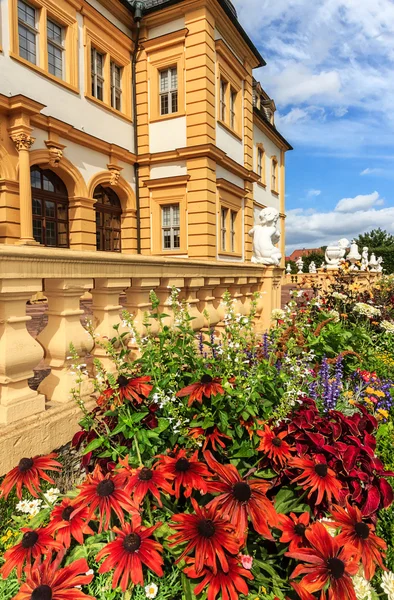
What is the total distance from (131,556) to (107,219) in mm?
11761

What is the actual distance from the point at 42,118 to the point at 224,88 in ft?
23.0

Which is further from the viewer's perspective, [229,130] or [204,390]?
[229,130]

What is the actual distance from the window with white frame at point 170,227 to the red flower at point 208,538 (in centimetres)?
1140

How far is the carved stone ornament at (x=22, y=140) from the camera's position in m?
8.18

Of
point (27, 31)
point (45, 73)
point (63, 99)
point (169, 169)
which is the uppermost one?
point (27, 31)

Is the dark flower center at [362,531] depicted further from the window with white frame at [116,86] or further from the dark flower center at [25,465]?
the window with white frame at [116,86]

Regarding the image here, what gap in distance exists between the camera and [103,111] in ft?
35.4

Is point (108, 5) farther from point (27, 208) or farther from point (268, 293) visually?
point (268, 293)

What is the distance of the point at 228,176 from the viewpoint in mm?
13055

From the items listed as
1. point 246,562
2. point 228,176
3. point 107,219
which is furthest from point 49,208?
point 246,562

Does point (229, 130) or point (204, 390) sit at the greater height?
point (229, 130)

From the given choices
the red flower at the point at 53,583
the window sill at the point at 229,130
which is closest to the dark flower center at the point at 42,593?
the red flower at the point at 53,583

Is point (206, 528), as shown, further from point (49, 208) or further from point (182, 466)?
point (49, 208)

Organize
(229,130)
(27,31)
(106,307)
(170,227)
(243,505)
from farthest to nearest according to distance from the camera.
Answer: (229,130) < (170,227) < (27,31) < (106,307) < (243,505)
